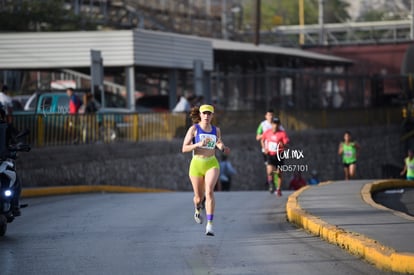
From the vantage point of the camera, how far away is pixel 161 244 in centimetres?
1237

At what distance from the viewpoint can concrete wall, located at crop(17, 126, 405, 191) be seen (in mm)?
25406

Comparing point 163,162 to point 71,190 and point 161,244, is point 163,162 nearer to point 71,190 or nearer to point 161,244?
point 71,190

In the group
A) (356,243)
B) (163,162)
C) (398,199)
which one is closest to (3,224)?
(356,243)

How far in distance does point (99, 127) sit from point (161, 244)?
1590cm

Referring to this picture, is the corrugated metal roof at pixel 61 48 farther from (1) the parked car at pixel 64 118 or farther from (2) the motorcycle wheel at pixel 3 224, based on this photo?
(2) the motorcycle wheel at pixel 3 224

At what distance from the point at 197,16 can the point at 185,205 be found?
45.4 meters

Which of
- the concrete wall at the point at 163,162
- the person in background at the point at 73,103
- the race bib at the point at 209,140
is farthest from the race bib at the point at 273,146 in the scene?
the person in background at the point at 73,103

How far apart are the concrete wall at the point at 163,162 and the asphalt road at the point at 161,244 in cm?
668

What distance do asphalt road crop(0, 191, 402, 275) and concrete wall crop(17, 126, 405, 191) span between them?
668 cm

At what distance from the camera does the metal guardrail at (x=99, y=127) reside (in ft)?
82.9

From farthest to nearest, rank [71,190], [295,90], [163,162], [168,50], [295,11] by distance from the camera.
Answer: [295,11]
[295,90]
[168,50]
[163,162]
[71,190]

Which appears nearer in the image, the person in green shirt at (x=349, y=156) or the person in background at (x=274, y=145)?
the person in background at (x=274, y=145)

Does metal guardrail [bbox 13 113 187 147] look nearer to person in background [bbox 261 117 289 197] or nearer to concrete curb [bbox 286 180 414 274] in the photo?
person in background [bbox 261 117 289 197]

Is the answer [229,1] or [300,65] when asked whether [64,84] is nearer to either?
[300,65]
